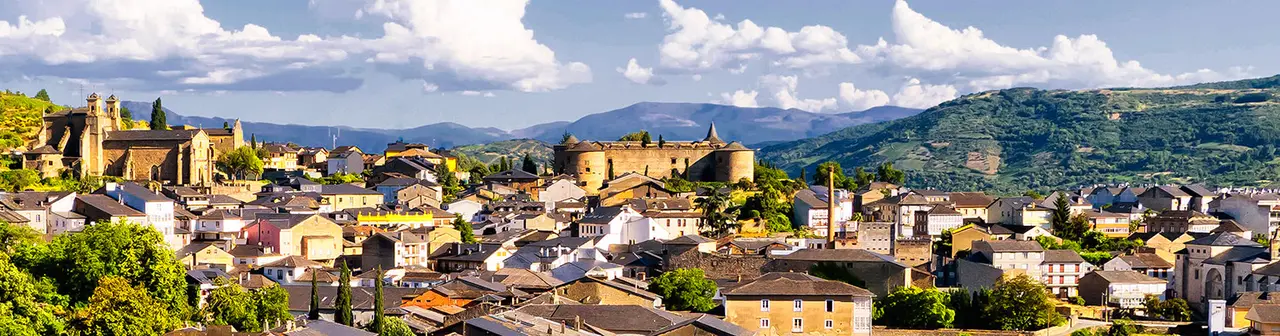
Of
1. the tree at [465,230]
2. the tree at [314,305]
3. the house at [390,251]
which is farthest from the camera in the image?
the tree at [465,230]

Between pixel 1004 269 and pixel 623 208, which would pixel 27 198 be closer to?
pixel 623 208

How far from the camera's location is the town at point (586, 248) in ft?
129

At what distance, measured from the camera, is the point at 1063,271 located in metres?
58.2

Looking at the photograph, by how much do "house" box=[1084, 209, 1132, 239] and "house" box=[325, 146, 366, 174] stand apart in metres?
45.1

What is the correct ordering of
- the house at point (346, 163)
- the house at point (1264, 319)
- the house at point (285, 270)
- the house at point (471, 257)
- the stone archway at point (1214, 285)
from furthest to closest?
the house at point (346, 163) < the stone archway at point (1214, 285) < the house at point (471, 257) < the house at point (285, 270) < the house at point (1264, 319)

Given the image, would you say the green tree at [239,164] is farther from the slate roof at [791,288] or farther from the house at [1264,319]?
the house at [1264,319]

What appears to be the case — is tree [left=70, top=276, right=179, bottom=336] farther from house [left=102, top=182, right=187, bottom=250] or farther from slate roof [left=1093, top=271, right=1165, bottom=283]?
slate roof [left=1093, top=271, right=1165, bottom=283]

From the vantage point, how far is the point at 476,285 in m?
45.4

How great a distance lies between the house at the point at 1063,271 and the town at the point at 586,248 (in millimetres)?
88

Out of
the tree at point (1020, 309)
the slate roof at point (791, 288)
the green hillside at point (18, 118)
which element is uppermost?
the green hillside at point (18, 118)

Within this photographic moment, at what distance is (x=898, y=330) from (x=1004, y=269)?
10333 mm

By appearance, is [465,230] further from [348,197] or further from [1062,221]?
[1062,221]

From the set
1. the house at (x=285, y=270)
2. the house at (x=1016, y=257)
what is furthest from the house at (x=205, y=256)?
the house at (x=1016, y=257)

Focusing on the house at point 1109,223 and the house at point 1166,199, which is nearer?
the house at point 1109,223
